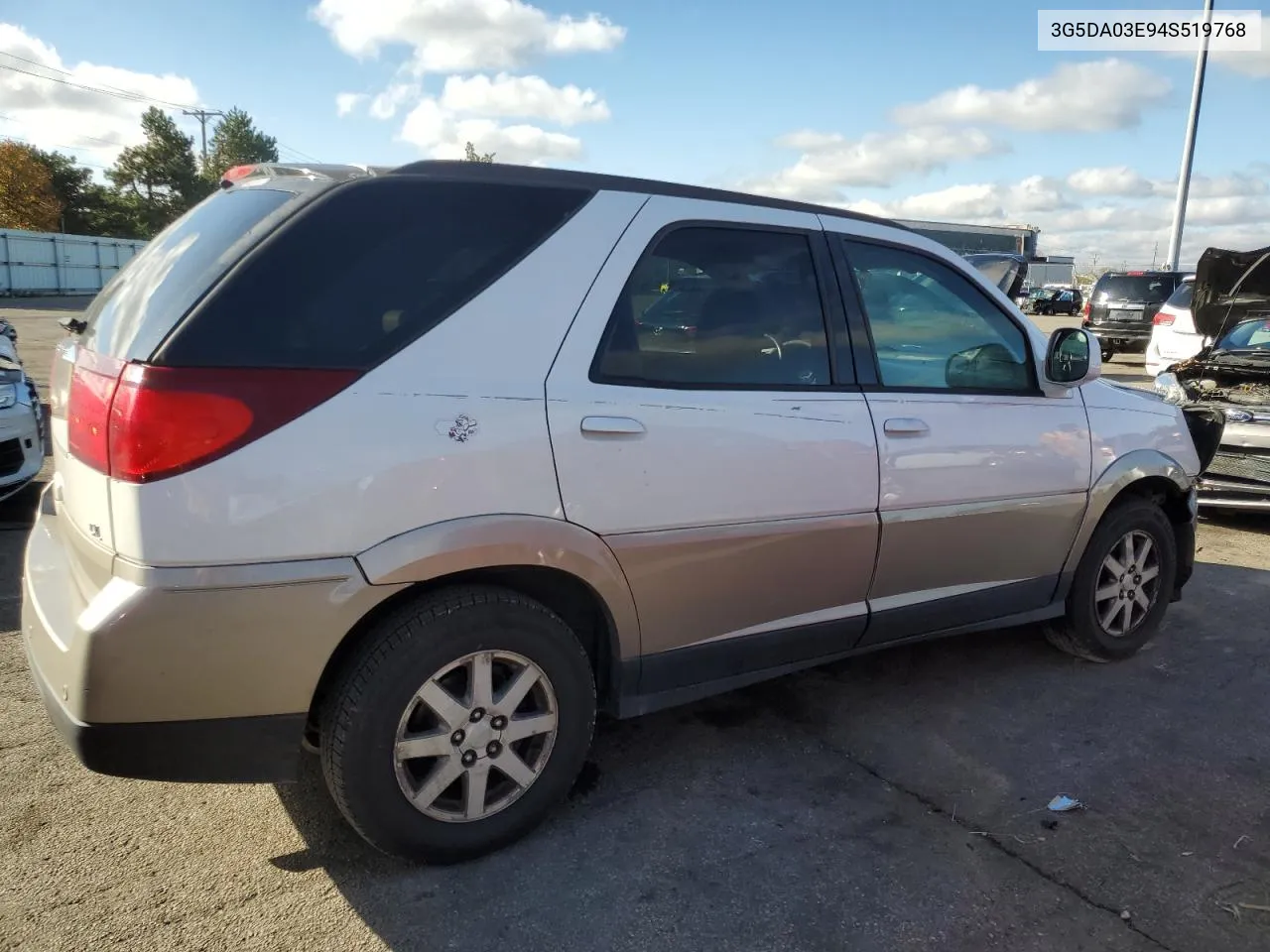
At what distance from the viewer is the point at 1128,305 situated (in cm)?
1909

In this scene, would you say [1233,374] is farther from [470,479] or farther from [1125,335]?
[1125,335]

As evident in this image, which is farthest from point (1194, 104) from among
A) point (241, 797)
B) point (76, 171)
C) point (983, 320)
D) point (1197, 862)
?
point (76, 171)

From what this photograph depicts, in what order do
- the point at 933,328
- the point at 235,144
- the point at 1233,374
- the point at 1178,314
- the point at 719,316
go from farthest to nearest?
the point at 235,144
the point at 1178,314
the point at 1233,374
the point at 933,328
the point at 719,316

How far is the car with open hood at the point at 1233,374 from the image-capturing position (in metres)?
6.42

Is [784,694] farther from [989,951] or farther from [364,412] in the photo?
[364,412]

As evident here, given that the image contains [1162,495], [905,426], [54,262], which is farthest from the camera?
[54,262]

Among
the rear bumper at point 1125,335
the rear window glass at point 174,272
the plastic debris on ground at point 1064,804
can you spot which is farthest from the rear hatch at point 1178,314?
the rear window glass at point 174,272

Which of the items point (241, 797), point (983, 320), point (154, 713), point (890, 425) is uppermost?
point (983, 320)

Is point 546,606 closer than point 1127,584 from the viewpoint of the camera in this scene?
Yes

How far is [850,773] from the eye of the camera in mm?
3236

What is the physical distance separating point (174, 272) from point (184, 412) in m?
0.52

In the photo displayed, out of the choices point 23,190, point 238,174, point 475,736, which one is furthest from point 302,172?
point 23,190

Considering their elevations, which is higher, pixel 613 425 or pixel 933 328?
pixel 933 328

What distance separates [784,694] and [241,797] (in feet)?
6.68
